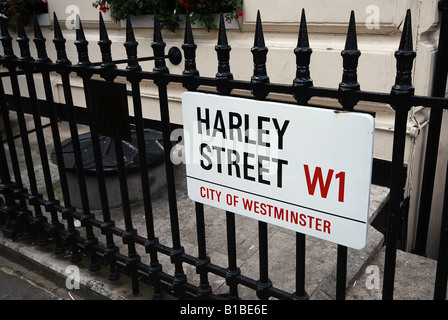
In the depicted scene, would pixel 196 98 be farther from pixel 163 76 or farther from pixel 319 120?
pixel 319 120

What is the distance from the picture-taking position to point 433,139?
287cm

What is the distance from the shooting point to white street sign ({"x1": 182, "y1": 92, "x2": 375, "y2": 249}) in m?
1.65

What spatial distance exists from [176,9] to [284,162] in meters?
3.06

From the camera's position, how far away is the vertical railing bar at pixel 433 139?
2.86 metres

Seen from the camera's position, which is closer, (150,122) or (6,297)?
(6,297)

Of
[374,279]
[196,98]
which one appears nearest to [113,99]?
[196,98]

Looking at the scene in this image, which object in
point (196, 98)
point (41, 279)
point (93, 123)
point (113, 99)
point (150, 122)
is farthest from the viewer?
point (150, 122)

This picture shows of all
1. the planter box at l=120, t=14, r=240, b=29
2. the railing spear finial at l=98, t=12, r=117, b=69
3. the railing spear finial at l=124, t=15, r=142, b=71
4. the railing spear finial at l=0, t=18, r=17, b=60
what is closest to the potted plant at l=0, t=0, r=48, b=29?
the planter box at l=120, t=14, r=240, b=29

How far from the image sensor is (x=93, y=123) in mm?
2572

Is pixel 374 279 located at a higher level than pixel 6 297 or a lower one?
higher

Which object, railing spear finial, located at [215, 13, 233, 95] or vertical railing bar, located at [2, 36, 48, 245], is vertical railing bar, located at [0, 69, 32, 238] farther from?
railing spear finial, located at [215, 13, 233, 95]

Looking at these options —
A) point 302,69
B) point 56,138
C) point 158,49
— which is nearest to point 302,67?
point 302,69

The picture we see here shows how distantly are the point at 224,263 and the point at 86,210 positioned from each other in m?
0.98

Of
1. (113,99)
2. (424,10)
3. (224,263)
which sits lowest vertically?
(224,263)
